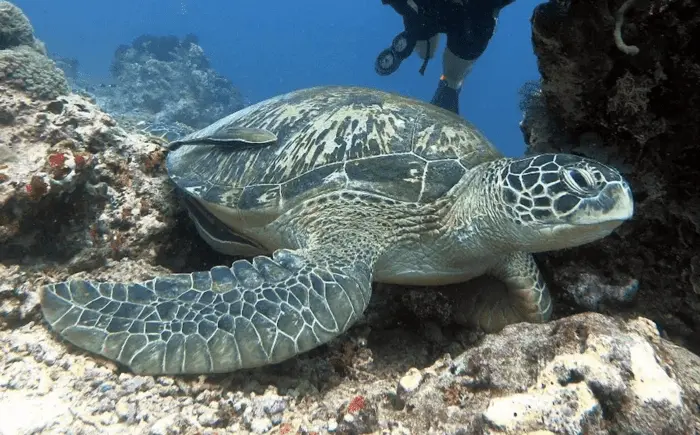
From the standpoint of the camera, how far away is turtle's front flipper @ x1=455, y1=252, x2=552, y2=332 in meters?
2.38

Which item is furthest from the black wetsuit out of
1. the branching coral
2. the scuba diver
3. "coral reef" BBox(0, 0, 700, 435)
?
the branching coral

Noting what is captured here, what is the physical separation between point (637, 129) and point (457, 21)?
4.47 meters

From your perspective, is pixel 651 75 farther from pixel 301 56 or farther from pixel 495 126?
pixel 301 56

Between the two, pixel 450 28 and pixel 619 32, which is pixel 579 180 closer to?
pixel 619 32

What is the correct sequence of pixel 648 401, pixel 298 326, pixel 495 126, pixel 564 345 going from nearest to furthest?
pixel 648 401, pixel 564 345, pixel 298 326, pixel 495 126

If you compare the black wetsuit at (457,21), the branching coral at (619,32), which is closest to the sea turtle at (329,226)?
the branching coral at (619,32)

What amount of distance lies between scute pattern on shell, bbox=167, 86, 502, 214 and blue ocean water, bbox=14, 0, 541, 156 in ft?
144

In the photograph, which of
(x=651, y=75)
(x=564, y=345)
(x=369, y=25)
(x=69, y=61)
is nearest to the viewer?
(x=564, y=345)

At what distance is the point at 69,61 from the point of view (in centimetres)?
2097

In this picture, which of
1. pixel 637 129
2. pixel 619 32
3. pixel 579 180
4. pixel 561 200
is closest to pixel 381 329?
pixel 561 200

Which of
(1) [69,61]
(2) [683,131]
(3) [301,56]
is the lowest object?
(3) [301,56]

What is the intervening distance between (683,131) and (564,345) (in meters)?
1.29

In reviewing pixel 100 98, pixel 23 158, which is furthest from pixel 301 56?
pixel 23 158

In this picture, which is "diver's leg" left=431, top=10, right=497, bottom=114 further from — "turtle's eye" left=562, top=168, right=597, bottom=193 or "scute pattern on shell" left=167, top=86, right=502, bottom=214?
"turtle's eye" left=562, top=168, right=597, bottom=193
